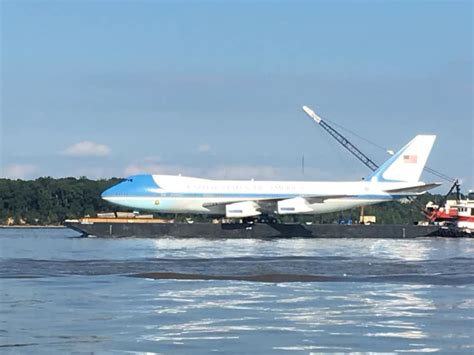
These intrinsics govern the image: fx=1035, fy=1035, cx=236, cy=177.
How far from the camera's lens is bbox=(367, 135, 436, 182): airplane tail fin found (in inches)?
4109

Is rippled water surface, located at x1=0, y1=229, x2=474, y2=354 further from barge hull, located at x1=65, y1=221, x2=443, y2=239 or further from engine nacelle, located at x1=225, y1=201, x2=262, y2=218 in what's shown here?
engine nacelle, located at x1=225, y1=201, x2=262, y2=218

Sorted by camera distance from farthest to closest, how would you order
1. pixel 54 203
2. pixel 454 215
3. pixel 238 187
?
pixel 54 203
pixel 454 215
pixel 238 187

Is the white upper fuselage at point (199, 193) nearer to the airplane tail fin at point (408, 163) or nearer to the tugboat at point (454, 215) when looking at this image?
the airplane tail fin at point (408, 163)

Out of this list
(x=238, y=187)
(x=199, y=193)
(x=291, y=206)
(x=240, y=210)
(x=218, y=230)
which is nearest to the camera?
(x=218, y=230)

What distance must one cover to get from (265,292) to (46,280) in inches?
288

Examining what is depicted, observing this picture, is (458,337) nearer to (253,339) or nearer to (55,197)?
(253,339)

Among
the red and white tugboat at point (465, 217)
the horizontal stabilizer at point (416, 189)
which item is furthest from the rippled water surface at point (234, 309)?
the red and white tugboat at point (465, 217)

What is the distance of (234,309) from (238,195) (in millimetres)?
71152

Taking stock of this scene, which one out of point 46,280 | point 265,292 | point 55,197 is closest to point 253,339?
point 265,292

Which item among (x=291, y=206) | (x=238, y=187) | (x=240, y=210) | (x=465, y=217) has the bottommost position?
(x=465, y=217)

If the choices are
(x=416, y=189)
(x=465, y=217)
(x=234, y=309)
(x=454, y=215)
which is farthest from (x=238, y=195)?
(x=234, y=309)

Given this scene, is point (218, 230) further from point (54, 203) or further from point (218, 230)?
point (54, 203)

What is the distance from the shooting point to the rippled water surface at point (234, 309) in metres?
17.7

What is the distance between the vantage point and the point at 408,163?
10538 centimetres
